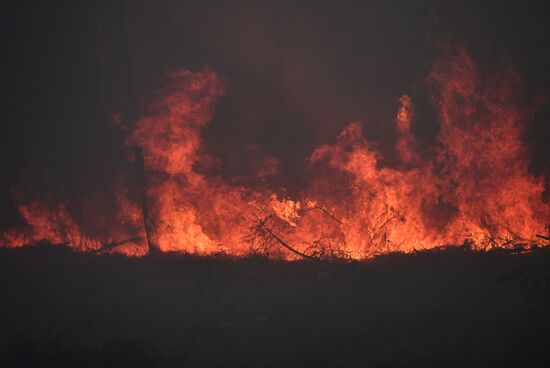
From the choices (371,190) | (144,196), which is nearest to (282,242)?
(371,190)

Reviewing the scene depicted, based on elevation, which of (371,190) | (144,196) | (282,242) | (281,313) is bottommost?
(281,313)

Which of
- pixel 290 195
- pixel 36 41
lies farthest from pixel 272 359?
pixel 36 41

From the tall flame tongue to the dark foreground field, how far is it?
1341 millimetres

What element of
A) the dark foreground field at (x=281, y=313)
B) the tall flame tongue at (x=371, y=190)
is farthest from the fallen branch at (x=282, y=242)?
the dark foreground field at (x=281, y=313)

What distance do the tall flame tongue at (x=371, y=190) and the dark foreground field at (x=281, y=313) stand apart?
1.34 m

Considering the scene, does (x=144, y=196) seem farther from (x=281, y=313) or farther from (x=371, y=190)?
(x=281, y=313)

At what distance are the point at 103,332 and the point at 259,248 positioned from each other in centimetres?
597

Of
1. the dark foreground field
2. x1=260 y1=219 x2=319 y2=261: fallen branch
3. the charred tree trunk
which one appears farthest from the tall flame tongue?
the dark foreground field

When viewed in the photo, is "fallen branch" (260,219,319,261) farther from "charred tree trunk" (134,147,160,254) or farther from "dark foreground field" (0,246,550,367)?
"charred tree trunk" (134,147,160,254)

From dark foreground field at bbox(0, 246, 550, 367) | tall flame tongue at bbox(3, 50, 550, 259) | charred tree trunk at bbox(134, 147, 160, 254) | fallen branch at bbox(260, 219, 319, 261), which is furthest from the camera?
charred tree trunk at bbox(134, 147, 160, 254)

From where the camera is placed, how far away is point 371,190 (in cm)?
1538

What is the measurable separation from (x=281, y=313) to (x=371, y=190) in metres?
5.83

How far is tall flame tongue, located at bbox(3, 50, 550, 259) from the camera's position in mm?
14703

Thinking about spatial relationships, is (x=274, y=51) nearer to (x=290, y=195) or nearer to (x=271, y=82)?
(x=271, y=82)
